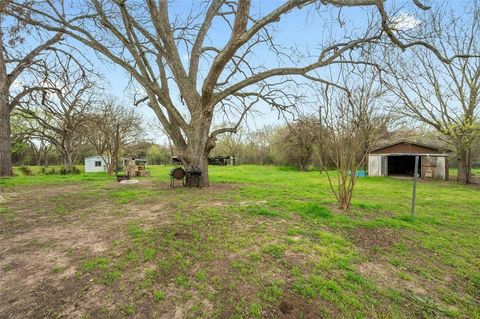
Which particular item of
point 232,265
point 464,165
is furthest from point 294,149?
point 232,265

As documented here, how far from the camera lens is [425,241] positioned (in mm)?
4148

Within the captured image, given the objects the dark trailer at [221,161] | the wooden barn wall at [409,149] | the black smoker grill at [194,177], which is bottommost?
the black smoker grill at [194,177]

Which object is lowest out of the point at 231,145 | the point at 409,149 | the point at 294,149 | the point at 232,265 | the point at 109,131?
the point at 232,265

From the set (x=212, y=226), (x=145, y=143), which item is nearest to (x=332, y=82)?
(x=212, y=226)

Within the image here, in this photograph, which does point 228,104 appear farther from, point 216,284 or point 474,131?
point 474,131

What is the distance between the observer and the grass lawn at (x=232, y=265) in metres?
2.28

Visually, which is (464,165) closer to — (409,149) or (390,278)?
(409,149)

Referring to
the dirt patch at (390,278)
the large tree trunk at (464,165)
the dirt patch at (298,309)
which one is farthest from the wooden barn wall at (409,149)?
the dirt patch at (298,309)

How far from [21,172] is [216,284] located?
72.2ft

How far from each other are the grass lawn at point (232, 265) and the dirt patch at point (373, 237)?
0.02m

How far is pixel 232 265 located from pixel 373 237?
2.77 meters

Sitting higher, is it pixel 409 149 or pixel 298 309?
pixel 409 149

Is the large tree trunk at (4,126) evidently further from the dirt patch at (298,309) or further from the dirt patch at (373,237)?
the dirt patch at (373,237)

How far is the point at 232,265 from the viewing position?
2984 mm
